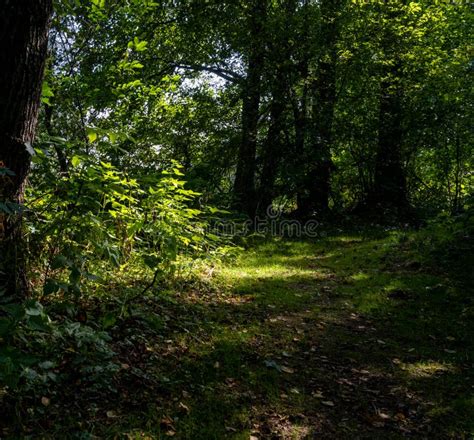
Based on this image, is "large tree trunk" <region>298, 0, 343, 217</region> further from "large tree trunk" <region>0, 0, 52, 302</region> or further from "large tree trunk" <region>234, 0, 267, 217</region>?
"large tree trunk" <region>0, 0, 52, 302</region>

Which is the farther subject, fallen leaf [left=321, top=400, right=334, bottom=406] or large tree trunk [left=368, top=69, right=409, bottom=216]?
large tree trunk [left=368, top=69, right=409, bottom=216]

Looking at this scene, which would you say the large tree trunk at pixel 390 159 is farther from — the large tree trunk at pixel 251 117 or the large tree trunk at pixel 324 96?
the large tree trunk at pixel 251 117

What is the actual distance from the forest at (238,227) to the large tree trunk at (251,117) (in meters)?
0.06

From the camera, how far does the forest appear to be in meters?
3.31

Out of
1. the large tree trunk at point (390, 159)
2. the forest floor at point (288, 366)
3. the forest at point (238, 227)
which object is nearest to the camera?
the forest floor at point (288, 366)

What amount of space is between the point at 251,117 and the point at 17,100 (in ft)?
31.5

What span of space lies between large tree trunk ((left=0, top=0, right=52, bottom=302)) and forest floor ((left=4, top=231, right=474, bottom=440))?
1228 mm

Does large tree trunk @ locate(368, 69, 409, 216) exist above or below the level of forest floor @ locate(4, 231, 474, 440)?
above

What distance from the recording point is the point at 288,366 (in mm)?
4301

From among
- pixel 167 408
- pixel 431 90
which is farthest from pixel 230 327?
pixel 431 90

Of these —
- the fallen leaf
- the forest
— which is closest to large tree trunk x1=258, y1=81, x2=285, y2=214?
the forest

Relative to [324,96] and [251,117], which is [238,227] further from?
[324,96]

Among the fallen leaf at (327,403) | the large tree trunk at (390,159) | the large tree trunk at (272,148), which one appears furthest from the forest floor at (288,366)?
the large tree trunk at (390,159)

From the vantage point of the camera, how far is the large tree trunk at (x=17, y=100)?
3.34 metres
